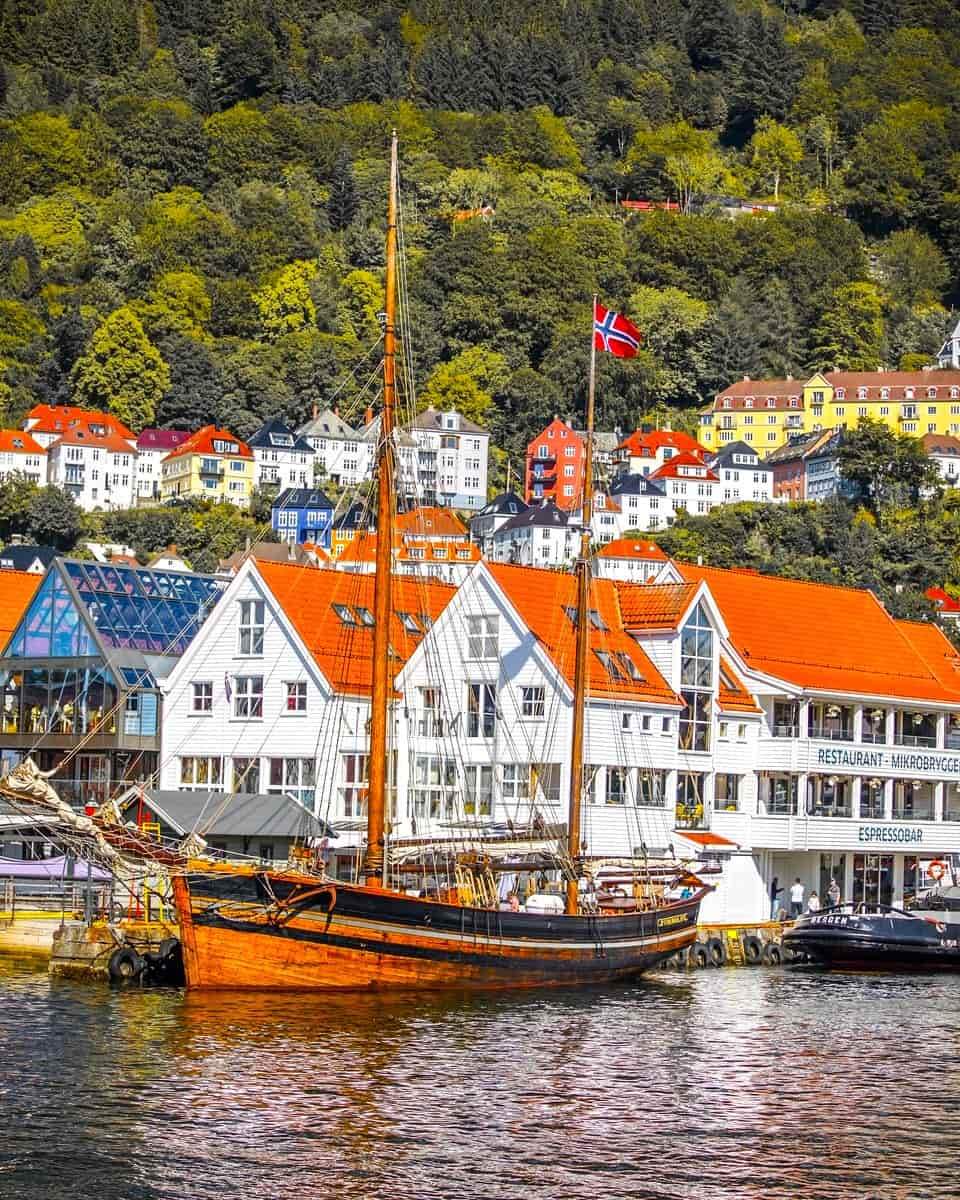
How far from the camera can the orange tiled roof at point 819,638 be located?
8844 cm

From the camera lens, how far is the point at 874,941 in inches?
2965

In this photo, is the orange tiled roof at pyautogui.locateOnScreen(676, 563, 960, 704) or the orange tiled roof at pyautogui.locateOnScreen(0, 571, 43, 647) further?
the orange tiled roof at pyautogui.locateOnScreen(0, 571, 43, 647)

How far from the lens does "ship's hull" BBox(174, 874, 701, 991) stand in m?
57.1

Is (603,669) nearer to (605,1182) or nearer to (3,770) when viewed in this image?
(3,770)

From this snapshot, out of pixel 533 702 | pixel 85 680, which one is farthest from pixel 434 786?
pixel 85 680

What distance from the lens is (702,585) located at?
8288 centimetres

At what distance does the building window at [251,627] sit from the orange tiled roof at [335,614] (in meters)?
1.17

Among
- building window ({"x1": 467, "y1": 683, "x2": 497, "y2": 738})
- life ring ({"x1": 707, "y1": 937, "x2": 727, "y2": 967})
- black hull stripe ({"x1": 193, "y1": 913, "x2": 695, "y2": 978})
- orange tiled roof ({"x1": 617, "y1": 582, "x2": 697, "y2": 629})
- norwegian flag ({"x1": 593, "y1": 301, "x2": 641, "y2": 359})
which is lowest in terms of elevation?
life ring ({"x1": 707, "y1": 937, "x2": 727, "y2": 967})

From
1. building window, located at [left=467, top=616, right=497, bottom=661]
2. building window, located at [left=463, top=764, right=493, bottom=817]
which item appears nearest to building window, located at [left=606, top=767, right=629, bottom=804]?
building window, located at [left=463, top=764, right=493, bottom=817]

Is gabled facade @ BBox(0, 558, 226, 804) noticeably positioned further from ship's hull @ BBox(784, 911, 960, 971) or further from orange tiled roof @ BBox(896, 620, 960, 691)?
orange tiled roof @ BBox(896, 620, 960, 691)

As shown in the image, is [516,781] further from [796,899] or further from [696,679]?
A: [796,899]

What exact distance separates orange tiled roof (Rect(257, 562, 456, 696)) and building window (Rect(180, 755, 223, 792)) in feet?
21.0

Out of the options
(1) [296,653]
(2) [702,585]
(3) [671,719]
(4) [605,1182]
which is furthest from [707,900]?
(4) [605,1182]

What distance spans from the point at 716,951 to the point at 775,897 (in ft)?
31.8
